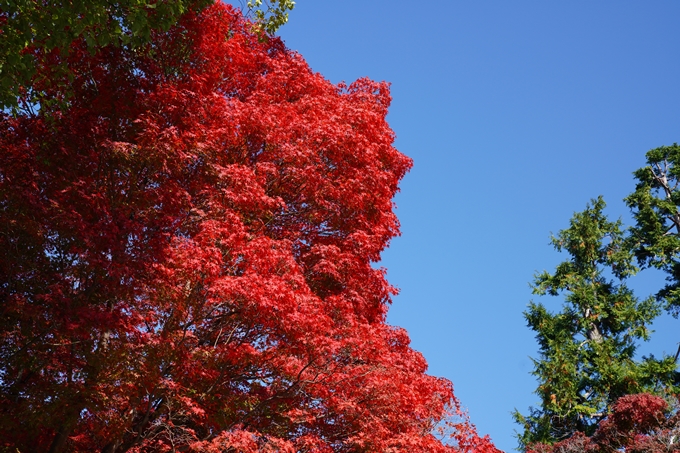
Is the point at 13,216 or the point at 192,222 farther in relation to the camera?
the point at 192,222

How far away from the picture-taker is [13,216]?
418 inches

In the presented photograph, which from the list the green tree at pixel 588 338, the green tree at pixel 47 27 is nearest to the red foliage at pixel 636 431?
the green tree at pixel 588 338

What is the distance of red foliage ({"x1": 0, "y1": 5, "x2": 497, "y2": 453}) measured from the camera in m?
10.4

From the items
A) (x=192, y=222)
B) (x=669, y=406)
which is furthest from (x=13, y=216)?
(x=669, y=406)

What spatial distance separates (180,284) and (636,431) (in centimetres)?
1434

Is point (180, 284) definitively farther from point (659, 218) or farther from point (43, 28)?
point (659, 218)

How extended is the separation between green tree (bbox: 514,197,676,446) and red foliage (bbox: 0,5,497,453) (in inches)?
514

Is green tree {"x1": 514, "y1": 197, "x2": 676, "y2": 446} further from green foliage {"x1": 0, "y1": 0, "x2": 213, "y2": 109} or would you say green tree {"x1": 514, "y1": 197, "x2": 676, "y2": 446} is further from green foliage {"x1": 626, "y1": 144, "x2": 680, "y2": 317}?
green foliage {"x1": 0, "y1": 0, "x2": 213, "y2": 109}

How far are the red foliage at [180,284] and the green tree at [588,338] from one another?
42.8ft

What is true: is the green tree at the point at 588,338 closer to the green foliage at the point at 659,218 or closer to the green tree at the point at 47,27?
the green foliage at the point at 659,218

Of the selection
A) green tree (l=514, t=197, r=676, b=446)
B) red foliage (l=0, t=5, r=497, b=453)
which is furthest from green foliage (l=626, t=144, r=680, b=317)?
red foliage (l=0, t=5, r=497, b=453)

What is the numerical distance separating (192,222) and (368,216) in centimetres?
441

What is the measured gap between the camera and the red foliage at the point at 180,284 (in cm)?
1042

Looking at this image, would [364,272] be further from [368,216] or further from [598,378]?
[598,378]
